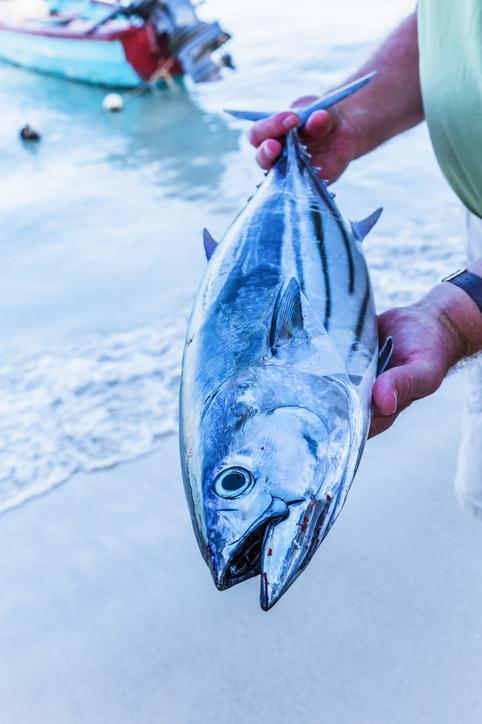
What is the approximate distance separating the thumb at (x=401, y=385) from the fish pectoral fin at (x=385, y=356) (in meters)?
0.02

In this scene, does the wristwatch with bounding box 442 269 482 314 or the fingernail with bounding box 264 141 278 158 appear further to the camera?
the fingernail with bounding box 264 141 278 158

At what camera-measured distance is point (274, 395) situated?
107 cm

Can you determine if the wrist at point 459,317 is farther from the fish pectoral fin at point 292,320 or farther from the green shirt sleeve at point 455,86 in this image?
the fish pectoral fin at point 292,320

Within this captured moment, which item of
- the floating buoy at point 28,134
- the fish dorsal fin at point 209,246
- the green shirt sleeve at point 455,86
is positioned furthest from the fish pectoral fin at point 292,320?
the floating buoy at point 28,134

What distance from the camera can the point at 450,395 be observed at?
285cm

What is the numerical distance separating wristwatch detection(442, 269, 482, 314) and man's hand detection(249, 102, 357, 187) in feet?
2.12

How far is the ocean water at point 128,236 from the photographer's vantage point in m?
3.12

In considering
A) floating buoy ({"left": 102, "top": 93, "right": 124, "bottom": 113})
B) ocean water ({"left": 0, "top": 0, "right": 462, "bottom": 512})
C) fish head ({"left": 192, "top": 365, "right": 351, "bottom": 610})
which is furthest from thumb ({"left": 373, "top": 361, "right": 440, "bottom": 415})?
floating buoy ({"left": 102, "top": 93, "right": 124, "bottom": 113})

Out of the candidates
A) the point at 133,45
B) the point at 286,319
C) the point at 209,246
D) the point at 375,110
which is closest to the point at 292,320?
the point at 286,319

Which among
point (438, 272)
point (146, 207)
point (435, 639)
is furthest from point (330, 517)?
point (146, 207)

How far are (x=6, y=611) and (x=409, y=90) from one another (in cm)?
199

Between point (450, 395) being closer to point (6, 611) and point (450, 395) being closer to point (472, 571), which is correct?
point (472, 571)

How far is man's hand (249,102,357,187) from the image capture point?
6.60 ft

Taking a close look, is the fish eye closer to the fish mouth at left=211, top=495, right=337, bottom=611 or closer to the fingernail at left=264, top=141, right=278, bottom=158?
the fish mouth at left=211, top=495, right=337, bottom=611
